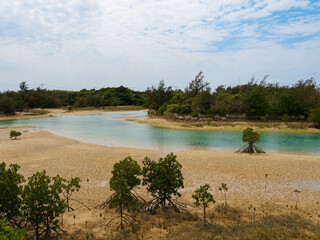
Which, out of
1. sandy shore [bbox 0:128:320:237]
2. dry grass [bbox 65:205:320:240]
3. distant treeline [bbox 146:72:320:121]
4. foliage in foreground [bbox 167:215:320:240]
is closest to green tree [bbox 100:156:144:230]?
dry grass [bbox 65:205:320:240]

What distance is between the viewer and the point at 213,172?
15195 millimetres

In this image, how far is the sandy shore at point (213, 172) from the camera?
36.4 ft

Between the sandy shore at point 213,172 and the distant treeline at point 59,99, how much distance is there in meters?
64.8

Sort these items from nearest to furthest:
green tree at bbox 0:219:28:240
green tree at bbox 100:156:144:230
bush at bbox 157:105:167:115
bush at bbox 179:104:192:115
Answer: green tree at bbox 0:219:28:240, green tree at bbox 100:156:144:230, bush at bbox 179:104:192:115, bush at bbox 157:105:167:115

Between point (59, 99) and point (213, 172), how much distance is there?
106m

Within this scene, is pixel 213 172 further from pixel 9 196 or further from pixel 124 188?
pixel 9 196

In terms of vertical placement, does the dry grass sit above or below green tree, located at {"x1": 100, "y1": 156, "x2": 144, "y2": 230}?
below

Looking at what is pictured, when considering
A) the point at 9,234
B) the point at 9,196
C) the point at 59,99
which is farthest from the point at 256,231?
the point at 59,99

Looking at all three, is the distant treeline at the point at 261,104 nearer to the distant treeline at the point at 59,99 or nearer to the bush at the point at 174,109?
the bush at the point at 174,109

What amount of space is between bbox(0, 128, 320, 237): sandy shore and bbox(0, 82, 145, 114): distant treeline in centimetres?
6480

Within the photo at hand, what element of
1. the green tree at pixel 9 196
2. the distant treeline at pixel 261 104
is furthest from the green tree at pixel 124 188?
the distant treeline at pixel 261 104

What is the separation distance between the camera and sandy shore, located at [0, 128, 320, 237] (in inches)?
436

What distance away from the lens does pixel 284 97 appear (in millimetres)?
47625

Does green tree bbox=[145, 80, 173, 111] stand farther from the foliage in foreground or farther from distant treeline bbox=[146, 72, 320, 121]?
the foliage in foreground
